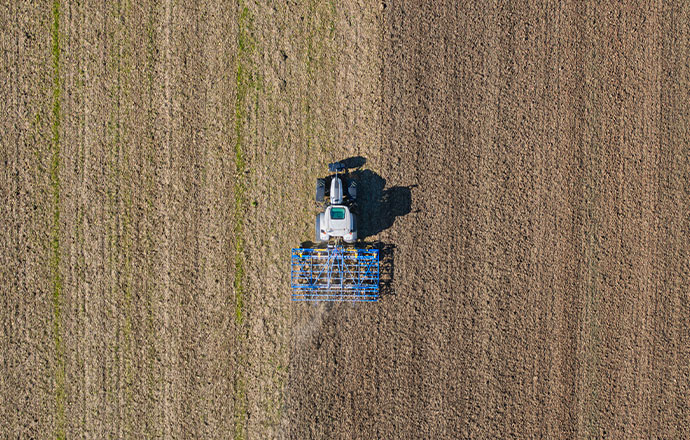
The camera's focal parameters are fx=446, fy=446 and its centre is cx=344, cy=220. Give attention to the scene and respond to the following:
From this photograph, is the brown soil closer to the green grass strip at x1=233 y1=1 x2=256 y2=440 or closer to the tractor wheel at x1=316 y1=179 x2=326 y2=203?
the green grass strip at x1=233 y1=1 x2=256 y2=440

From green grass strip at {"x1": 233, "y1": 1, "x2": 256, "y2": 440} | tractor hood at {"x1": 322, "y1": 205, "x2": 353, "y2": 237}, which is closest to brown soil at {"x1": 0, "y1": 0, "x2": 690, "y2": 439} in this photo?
green grass strip at {"x1": 233, "y1": 1, "x2": 256, "y2": 440}

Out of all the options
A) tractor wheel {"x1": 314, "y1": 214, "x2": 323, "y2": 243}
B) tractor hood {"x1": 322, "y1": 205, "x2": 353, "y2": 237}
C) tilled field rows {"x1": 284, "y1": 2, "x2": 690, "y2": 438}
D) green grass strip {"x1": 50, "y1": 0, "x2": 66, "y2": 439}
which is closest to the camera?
tractor hood {"x1": 322, "y1": 205, "x2": 353, "y2": 237}

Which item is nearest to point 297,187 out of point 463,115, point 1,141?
point 463,115

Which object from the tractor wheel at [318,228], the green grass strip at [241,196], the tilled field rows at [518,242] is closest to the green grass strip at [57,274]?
the green grass strip at [241,196]

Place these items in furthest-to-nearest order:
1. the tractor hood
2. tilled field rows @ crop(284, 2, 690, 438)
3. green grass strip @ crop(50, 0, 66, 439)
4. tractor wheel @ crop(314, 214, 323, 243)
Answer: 1. tilled field rows @ crop(284, 2, 690, 438)
2. green grass strip @ crop(50, 0, 66, 439)
3. tractor wheel @ crop(314, 214, 323, 243)
4. the tractor hood

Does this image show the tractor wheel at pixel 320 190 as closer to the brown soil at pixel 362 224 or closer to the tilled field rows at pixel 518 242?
the brown soil at pixel 362 224

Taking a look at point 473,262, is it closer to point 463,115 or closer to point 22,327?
point 463,115
